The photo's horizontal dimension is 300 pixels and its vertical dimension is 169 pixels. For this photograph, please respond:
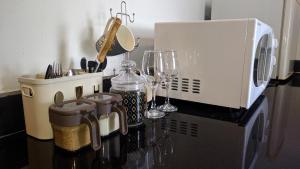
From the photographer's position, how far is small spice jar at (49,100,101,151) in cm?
50

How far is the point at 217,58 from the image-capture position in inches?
31.8

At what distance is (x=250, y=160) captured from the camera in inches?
20.5

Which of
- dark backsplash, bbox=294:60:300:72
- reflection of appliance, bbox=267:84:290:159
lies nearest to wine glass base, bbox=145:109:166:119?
reflection of appliance, bbox=267:84:290:159

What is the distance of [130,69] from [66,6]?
0.93ft

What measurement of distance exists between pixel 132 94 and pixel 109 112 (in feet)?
0.42

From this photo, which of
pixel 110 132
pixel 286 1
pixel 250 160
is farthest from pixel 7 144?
pixel 286 1

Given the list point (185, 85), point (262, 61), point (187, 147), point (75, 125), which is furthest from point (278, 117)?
point (75, 125)

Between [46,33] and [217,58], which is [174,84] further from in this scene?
[46,33]

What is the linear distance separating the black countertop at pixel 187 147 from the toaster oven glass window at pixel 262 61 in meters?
0.16

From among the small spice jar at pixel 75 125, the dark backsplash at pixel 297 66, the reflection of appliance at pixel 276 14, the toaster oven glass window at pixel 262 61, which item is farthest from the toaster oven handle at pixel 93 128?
the dark backsplash at pixel 297 66

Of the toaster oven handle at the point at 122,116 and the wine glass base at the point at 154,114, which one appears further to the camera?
the wine glass base at the point at 154,114

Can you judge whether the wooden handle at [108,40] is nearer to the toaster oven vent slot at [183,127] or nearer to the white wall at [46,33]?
the white wall at [46,33]

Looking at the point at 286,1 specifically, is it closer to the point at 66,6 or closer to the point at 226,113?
the point at 226,113

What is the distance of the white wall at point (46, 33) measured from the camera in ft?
2.03
